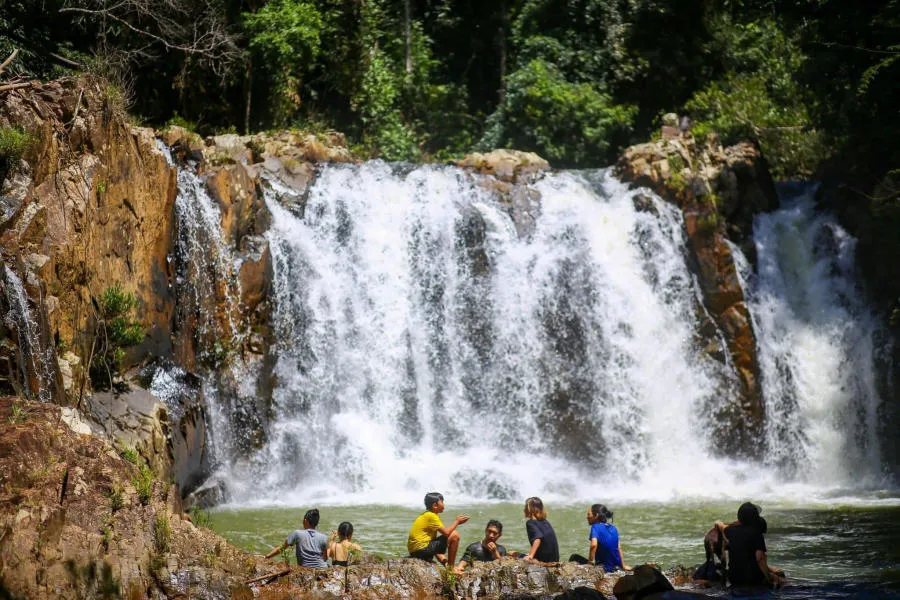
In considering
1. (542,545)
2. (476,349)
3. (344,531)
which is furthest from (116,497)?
(476,349)

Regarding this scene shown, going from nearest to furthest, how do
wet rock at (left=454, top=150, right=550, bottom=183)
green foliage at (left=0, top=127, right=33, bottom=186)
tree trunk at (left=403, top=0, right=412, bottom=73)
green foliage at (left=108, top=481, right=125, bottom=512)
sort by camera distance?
green foliage at (left=108, top=481, right=125, bottom=512)
green foliage at (left=0, top=127, right=33, bottom=186)
wet rock at (left=454, top=150, right=550, bottom=183)
tree trunk at (left=403, top=0, right=412, bottom=73)

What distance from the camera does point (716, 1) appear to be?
28.7 meters

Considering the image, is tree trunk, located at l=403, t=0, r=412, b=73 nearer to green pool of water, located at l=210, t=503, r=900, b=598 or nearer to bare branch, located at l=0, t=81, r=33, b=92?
green pool of water, located at l=210, t=503, r=900, b=598

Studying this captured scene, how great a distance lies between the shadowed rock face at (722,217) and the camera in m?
19.4

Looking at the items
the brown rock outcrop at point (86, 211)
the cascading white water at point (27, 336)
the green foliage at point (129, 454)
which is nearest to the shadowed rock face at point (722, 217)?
the brown rock outcrop at point (86, 211)

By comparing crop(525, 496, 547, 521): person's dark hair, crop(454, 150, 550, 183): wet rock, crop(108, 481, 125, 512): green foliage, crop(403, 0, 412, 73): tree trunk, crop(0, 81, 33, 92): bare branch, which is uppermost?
crop(403, 0, 412, 73): tree trunk

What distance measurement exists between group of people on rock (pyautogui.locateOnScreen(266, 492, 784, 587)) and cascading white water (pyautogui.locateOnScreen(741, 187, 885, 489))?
9.92 metres

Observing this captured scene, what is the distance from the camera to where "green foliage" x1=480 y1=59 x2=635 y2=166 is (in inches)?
1094

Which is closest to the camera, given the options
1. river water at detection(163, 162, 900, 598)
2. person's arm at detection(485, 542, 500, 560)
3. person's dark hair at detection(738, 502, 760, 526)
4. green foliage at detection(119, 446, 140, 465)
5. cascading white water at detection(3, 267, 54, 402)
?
person's dark hair at detection(738, 502, 760, 526)

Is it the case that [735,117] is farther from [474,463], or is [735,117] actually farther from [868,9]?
[474,463]

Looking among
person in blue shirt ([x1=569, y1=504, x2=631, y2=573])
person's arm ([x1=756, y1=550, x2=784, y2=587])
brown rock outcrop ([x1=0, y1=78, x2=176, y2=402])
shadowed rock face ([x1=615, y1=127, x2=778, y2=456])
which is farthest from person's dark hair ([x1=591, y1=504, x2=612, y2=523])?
shadowed rock face ([x1=615, y1=127, x2=778, y2=456])

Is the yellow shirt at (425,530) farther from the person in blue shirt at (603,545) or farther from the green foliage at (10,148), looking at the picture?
the green foliage at (10,148)

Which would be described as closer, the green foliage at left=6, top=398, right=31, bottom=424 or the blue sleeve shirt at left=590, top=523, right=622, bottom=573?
the green foliage at left=6, top=398, right=31, bottom=424

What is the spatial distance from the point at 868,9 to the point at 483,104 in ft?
49.2
